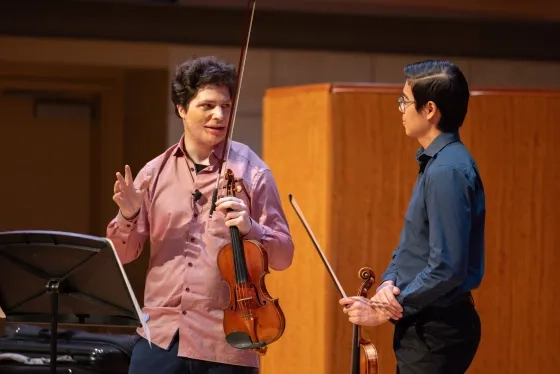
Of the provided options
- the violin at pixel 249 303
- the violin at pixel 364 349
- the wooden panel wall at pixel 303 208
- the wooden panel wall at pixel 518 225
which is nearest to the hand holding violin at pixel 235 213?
the violin at pixel 249 303

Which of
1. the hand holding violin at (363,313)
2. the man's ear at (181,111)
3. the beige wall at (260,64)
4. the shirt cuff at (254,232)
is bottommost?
the hand holding violin at (363,313)

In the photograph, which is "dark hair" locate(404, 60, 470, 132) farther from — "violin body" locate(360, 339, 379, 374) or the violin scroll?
"violin body" locate(360, 339, 379, 374)

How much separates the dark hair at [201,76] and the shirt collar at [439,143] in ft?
2.02

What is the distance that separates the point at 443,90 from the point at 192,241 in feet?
2.59

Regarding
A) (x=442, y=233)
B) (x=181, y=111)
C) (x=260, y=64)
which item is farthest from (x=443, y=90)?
(x=260, y=64)

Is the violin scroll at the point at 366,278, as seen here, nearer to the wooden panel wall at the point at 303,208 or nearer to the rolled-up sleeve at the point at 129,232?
the rolled-up sleeve at the point at 129,232

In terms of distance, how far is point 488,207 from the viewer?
397 centimetres

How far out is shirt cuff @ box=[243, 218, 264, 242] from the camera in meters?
2.51

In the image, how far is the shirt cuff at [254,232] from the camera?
8.23ft

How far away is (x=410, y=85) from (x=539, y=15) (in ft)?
11.7

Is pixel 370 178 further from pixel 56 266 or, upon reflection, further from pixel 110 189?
pixel 110 189

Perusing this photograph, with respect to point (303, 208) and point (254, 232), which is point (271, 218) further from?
point (303, 208)

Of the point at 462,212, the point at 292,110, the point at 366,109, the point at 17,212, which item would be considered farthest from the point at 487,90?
the point at 17,212

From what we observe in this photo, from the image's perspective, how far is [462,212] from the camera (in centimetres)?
224
